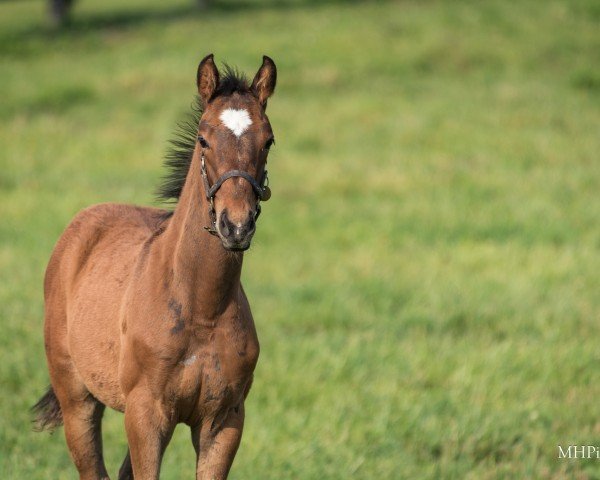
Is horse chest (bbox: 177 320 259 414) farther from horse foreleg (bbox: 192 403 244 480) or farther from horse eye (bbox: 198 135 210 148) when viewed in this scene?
horse eye (bbox: 198 135 210 148)

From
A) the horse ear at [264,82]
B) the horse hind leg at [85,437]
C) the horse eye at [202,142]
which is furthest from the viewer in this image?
the horse hind leg at [85,437]

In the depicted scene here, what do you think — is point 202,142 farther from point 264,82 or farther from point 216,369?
point 216,369

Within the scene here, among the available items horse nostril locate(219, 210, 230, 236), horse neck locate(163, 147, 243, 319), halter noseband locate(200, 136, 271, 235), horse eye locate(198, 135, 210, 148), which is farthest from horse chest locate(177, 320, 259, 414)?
horse eye locate(198, 135, 210, 148)

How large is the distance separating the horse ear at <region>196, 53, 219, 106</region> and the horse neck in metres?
0.26

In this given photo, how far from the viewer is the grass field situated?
23.1 ft

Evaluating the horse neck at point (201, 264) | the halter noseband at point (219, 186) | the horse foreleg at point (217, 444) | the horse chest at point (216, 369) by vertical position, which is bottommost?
the horse foreleg at point (217, 444)

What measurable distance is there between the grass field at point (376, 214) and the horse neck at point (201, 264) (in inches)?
66.2

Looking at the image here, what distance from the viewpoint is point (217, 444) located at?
4.23 metres

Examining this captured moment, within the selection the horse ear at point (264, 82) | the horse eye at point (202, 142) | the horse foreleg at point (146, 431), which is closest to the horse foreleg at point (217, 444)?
the horse foreleg at point (146, 431)

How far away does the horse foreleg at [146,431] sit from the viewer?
4.13m

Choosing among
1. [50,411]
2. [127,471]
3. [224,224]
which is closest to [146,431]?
[127,471]

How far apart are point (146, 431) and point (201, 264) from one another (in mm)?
711

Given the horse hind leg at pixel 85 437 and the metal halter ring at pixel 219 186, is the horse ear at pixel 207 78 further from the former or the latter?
the horse hind leg at pixel 85 437

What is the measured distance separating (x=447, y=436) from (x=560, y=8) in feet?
79.0
